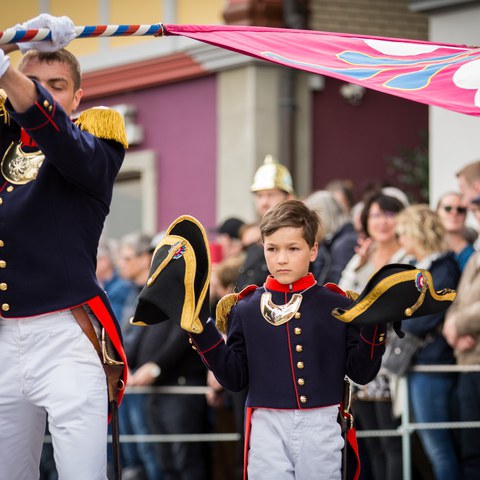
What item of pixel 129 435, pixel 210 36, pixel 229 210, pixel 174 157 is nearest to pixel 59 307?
pixel 210 36

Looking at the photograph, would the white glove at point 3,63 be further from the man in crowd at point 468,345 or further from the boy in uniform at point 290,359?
the man in crowd at point 468,345

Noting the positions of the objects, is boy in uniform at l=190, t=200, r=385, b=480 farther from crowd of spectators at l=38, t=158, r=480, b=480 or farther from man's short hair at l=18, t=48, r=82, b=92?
crowd of spectators at l=38, t=158, r=480, b=480

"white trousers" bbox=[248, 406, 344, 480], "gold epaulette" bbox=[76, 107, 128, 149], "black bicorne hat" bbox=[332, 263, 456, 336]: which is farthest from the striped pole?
"white trousers" bbox=[248, 406, 344, 480]

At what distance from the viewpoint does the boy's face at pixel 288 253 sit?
4.98 metres

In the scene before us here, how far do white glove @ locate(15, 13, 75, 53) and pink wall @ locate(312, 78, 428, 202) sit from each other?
992cm

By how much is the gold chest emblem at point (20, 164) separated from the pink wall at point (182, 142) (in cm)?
954

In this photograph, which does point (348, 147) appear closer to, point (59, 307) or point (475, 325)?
point (475, 325)

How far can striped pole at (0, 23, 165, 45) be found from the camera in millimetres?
4051

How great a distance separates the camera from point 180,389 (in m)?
8.77

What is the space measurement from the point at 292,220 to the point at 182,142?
9.70 m

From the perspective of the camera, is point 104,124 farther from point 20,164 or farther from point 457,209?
point 457,209

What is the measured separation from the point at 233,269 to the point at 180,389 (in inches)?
35.8

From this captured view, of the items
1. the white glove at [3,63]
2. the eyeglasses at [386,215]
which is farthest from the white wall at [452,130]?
the white glove at [3,63]

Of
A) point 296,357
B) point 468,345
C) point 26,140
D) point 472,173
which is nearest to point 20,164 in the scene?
point 26,140
